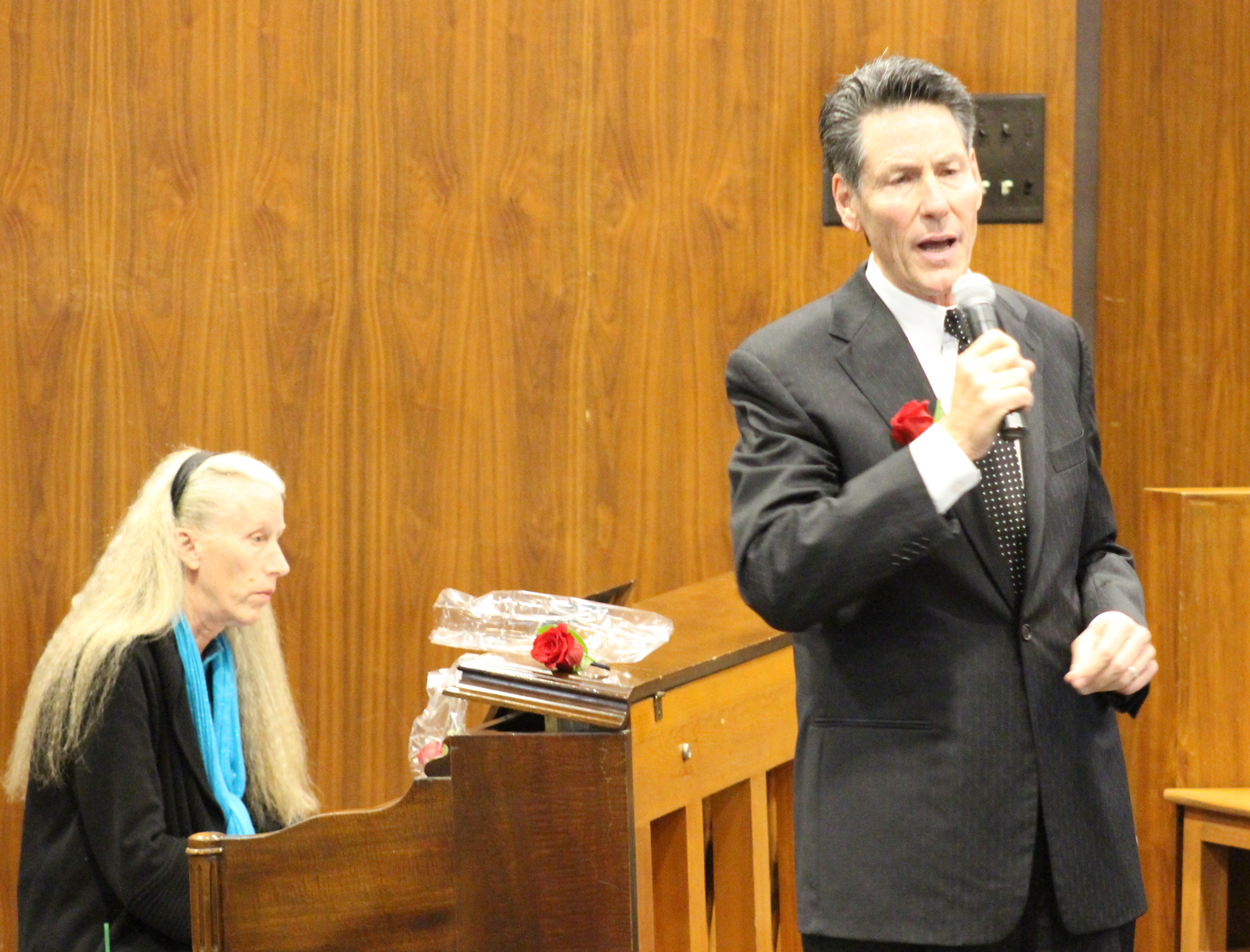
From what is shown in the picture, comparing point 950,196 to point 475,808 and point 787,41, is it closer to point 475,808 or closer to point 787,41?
point 475,808

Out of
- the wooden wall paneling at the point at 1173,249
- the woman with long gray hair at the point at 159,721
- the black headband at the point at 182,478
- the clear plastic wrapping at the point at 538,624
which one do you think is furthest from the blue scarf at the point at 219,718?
the wooden wall paneling at the point at 1173,249

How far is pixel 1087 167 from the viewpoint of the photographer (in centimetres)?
371

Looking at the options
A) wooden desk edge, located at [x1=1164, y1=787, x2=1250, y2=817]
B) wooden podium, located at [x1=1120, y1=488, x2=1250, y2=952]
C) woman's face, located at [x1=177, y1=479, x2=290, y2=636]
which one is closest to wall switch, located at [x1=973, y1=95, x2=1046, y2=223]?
wooden podium, located at [x1=1120, y1=488, x2=1250, y2=952]

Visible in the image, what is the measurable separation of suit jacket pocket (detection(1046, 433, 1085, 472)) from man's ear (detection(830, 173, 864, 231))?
34 cm

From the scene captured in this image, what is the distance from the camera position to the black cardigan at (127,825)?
2.32 m

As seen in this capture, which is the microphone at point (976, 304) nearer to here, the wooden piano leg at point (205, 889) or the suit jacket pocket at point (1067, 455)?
the suit jacket pocket at point (1067, 455)

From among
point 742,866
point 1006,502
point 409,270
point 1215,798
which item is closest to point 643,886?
point 742,866

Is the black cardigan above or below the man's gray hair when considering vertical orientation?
below

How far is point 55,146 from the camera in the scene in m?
3.25

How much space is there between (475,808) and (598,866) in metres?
0.18

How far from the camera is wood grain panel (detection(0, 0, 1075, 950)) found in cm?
327

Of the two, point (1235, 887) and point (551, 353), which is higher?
point (551, 353)

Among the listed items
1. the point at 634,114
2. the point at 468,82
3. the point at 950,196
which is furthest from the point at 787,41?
the point at 950,196

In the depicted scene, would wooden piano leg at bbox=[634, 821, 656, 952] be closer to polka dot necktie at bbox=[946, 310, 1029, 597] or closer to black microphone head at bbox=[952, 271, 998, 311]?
polka dot necktie at bbox=[946, 310, 1029, 597]
